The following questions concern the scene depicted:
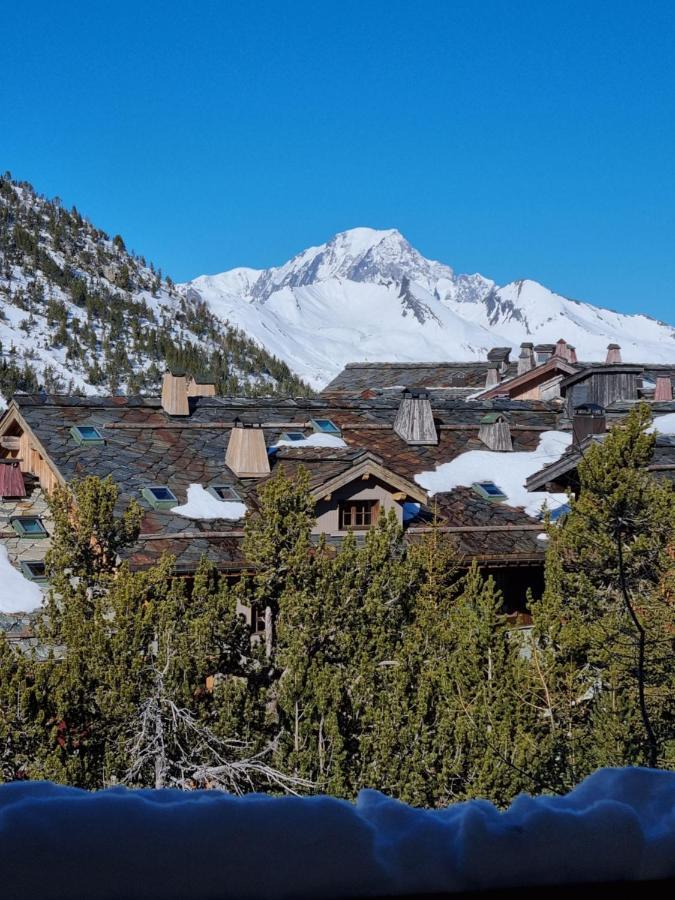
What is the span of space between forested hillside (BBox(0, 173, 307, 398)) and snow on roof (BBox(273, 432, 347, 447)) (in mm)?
33264

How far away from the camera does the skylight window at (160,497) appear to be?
14586 mm

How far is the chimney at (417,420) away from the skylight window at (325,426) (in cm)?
135

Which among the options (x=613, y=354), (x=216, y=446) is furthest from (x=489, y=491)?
(x=613, y=354)

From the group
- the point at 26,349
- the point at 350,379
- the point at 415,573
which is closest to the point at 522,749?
the point at 415,573

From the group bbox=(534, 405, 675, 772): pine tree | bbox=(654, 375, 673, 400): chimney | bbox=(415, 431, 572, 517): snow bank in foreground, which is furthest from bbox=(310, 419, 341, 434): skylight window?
bbox=(654, 375, 673, 400): chimney

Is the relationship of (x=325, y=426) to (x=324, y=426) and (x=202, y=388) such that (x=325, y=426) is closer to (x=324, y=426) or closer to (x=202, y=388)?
(x=324, y=426)

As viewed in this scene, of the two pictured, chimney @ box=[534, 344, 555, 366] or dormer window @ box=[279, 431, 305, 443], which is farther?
chimney @ box=[534, 344, 555, 366]

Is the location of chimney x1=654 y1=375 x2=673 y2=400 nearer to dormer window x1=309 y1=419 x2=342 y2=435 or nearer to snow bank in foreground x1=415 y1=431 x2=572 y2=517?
snow bank in foreground x1=415 y1=431 x2=572 y2=517

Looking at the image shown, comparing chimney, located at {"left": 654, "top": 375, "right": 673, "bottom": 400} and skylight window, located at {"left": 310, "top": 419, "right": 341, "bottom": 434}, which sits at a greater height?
chimney, located at {"left": 654, "top": 375, "right": 673, "bottom": 400}

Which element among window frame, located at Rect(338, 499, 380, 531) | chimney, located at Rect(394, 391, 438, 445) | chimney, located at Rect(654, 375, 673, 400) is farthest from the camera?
chimney, located at Rect(654, 375, 673, 400)

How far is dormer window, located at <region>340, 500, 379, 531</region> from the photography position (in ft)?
49.2

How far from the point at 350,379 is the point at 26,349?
81.0 feet

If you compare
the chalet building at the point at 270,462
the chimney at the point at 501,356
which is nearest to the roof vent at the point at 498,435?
the chalet building at the point at 270,462

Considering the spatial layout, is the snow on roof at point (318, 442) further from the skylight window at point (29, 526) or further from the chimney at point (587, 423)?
the skylight window at point (29, 526)
